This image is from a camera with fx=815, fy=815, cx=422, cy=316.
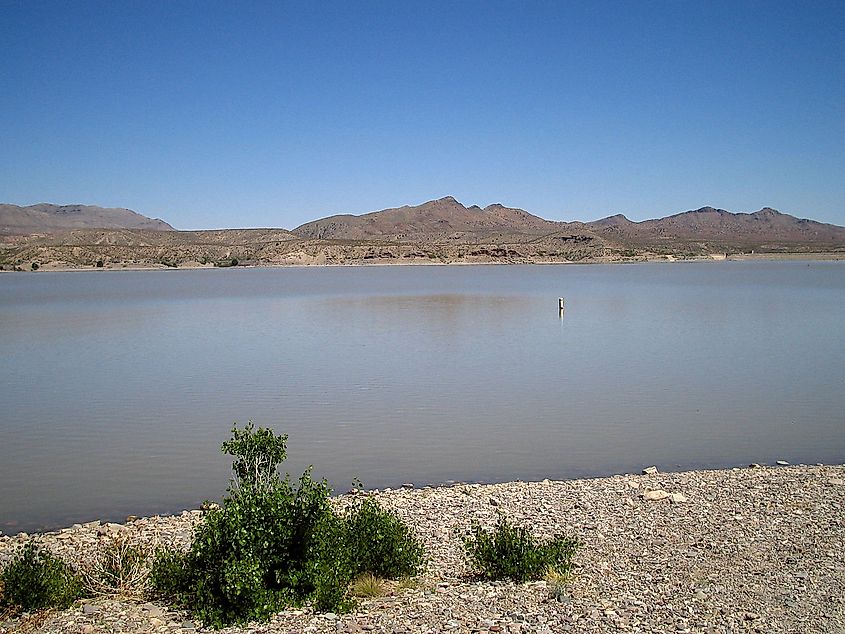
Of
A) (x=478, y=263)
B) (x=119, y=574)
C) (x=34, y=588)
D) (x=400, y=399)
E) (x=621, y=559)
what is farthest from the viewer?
(x=478, y=263)

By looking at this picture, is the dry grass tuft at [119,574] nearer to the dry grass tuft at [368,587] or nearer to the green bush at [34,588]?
the green bush at [34,588]

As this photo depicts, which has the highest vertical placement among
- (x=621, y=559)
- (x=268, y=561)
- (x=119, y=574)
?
(x=268, y=561)

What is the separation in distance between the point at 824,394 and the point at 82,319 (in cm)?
3150

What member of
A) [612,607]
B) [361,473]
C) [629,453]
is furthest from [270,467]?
[629,453]

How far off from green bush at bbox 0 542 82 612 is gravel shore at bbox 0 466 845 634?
0.15 m

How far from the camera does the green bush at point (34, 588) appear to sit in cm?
597

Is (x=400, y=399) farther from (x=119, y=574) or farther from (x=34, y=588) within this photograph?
(x=34, y=588)

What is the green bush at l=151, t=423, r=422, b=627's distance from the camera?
5832mm

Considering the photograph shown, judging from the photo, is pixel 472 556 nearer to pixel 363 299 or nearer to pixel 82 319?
pixel 82 319

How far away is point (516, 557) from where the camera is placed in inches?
265

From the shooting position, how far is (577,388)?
18375mm

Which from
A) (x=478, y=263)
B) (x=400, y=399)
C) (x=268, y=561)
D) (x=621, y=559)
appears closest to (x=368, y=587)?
(x=268, y=561)

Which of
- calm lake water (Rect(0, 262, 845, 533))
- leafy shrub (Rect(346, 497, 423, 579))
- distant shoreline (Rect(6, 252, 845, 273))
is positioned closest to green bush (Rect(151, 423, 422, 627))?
leafy shrub (Rect(346, 497, 423, 579))

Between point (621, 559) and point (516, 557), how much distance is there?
1.23 m
